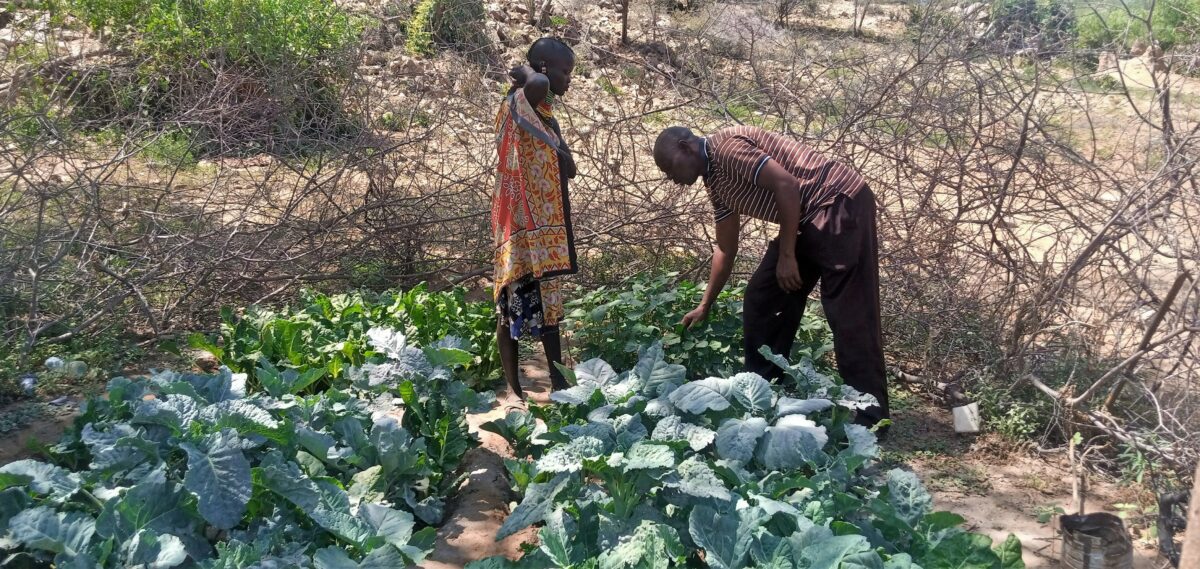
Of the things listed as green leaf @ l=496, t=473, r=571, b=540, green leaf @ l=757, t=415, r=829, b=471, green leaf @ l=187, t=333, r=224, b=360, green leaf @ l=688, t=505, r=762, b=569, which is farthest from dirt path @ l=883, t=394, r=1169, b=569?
green leaf @ l=187, t=333, r=224, b=360

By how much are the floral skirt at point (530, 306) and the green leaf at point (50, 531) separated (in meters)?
1.98

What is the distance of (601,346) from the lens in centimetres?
498

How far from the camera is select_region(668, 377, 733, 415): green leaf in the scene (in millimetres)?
3342

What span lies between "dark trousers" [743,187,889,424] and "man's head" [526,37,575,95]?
3.89 feet

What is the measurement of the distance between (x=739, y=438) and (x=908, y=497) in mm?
579

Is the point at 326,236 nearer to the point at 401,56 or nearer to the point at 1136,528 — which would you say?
the point at 401,56

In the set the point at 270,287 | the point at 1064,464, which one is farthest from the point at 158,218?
the point at 1064,464

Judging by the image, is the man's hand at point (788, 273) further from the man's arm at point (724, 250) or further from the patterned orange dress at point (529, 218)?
the patterned orange dress at point (529, 218)

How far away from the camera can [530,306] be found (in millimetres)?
4383

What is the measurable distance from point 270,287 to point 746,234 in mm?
3030

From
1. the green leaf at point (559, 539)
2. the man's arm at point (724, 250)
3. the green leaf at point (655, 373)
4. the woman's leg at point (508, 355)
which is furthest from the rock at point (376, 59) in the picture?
the green leaf at point (559, 539)

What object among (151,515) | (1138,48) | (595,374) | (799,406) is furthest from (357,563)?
(1138,48)

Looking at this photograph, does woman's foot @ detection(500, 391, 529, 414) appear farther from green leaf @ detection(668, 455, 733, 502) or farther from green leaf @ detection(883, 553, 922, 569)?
green leaf @ detection(883, 553, 922, 569)

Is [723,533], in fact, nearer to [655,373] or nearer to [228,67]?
[655,373]
